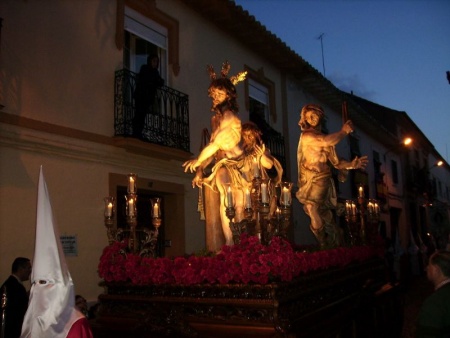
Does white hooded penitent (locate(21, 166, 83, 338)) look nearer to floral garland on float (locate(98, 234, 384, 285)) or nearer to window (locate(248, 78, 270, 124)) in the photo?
floral garland on float (locate(98, 234, 384, 285))

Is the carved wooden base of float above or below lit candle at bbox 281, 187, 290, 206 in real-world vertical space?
below

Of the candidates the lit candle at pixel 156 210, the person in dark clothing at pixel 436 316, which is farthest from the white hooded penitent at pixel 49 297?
the person in dark clothing at pixel 436 316

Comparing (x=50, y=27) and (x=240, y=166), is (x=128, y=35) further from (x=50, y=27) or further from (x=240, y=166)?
(x=240, y=166)

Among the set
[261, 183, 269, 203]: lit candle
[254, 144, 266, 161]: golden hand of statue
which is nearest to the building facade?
[254, 144, 266, 161]: golden hand of statue

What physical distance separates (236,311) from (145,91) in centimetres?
546

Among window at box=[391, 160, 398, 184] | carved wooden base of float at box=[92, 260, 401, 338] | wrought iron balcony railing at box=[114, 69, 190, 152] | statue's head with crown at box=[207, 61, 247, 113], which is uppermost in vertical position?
window at box=[391, 160, 398, 184]

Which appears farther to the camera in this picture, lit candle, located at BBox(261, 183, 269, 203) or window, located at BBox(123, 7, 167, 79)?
window, located at BBox(123, 7, 167, 79)

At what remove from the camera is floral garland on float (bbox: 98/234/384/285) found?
3188 mm

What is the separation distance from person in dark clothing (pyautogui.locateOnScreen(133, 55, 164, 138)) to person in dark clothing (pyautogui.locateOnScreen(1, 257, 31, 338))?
334 cm

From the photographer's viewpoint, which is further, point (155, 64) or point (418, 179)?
point (418, 179)

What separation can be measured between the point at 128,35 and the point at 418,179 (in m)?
21.5

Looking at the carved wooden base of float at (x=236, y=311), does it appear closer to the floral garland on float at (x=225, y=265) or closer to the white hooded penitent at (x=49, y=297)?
the floral garland on float at (x=225, y=265)

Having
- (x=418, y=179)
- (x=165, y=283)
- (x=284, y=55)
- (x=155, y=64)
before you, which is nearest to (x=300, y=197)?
(x=165, y=283)

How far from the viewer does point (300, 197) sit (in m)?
5.41
